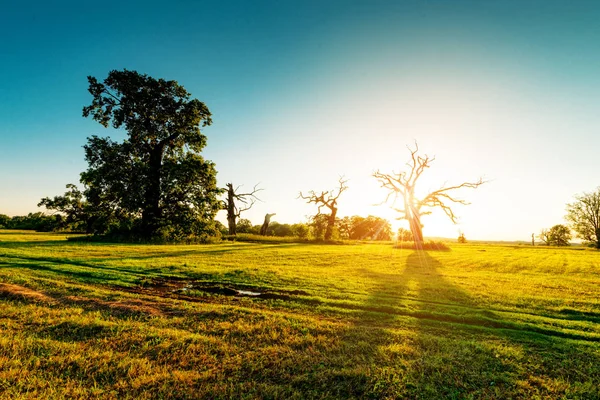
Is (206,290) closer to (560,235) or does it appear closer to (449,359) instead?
(449,359)

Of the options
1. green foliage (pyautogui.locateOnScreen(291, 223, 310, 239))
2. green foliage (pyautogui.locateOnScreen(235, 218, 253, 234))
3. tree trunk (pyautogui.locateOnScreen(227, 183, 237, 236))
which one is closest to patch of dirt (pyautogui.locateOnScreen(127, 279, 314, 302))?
tree trunk (pyautogui.locateOnScreen(227, 183, 237, 236))

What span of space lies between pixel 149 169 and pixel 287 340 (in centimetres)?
2959

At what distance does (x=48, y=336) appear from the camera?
564cm

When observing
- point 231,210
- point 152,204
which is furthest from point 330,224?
point 152,204

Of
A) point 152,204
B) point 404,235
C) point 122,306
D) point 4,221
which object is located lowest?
point 122,306

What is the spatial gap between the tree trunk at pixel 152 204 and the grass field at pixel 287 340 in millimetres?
19390

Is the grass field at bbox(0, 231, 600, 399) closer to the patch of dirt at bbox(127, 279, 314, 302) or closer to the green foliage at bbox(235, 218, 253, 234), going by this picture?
the patch of dirt at bbox(127, 279, 314, 302)

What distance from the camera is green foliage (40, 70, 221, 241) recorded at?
29.7 metres

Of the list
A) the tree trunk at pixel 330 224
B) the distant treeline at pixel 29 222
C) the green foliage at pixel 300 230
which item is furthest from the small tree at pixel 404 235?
the distant treeline at pixel 29 222

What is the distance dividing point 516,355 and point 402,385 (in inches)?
115

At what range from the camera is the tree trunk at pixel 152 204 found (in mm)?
30156

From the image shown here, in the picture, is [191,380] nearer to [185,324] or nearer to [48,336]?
[185,324]

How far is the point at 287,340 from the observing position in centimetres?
589

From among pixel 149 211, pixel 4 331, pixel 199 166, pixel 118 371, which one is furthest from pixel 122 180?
pixel 118 371
